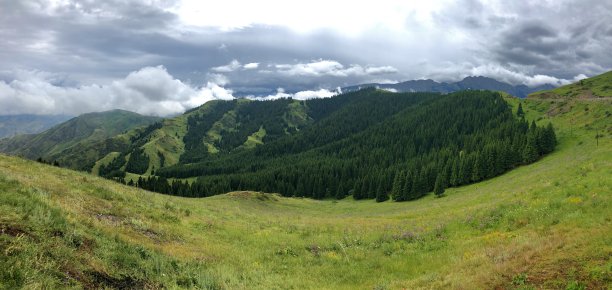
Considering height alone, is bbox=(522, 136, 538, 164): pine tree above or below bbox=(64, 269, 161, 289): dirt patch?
above

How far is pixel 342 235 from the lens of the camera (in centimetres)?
2680

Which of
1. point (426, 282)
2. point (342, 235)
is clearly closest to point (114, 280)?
point (426, 282)

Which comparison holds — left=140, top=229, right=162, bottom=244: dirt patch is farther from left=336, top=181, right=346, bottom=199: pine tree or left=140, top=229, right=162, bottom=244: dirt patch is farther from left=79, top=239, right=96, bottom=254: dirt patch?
left=336, top=181, right=346, bottom=199: pine tree

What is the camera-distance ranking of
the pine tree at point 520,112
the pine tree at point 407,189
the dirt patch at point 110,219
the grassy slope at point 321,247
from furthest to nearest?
the pine tree at point 520,112
the pine tree at point 407,189
the dirt patch at point 110,219
the grassy slope at point 321,247

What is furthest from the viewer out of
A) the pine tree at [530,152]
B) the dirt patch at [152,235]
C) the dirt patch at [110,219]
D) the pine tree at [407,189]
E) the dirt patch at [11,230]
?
the pine tree at [407,189]

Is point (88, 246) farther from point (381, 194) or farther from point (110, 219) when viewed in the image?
point (381, 194)

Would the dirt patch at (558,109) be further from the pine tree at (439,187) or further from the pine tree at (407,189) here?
the pine tree at (407,189)

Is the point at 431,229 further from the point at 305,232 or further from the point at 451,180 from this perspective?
the point at 451,180

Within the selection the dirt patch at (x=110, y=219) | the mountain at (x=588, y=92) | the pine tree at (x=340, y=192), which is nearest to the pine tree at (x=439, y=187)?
the pine tree at (x=340, y=192)

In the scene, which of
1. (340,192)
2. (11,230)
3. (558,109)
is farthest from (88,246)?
(558,109)

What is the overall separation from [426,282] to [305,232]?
1627 centimetres

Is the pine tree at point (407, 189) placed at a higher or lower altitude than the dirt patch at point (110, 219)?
lower

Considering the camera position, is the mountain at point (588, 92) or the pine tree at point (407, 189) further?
the mountain at point (588, 92)

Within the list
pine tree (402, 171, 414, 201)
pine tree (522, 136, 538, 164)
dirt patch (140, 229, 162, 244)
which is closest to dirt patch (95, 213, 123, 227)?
dirt patch (140, 229, 162, 244)
